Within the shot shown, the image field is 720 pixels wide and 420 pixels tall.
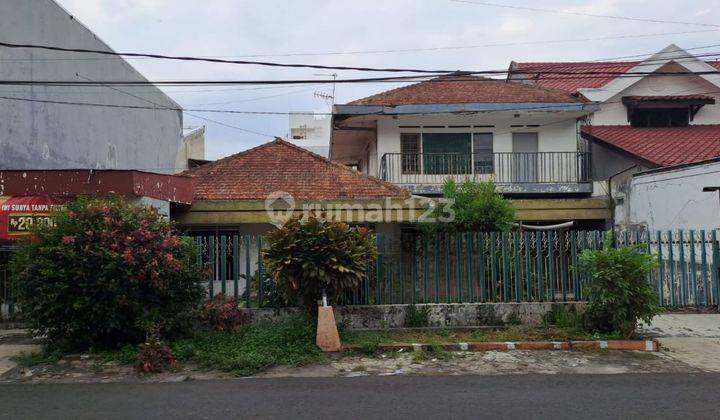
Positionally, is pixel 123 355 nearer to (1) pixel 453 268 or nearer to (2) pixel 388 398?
(2) pixel 388 398

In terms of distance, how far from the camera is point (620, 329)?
28.5ft

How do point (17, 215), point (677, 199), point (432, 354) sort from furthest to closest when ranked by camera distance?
point (677, 199) < point (17, 215) < point (432, 354)

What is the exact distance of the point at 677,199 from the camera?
13250mm

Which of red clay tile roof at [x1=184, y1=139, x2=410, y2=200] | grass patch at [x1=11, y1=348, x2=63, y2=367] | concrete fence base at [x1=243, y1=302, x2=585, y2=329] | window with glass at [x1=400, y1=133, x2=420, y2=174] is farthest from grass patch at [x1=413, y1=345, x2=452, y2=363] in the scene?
window with glass at [x1=400, y1=133, x2=420, y2=174]

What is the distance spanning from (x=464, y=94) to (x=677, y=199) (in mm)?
7224

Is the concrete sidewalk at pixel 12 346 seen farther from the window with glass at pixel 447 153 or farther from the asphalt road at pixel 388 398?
the window with glass at pixel 447 153

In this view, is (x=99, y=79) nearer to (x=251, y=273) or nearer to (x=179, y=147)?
(x=179, y=147)

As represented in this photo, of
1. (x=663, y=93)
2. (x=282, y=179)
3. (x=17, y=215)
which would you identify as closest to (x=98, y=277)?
(x=17, y=215)

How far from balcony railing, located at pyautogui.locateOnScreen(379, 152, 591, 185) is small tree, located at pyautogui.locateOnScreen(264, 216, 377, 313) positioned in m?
9.32

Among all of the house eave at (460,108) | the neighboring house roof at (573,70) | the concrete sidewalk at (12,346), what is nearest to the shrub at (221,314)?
the concrete sidewalk at (12,346)

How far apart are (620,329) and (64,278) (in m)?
8.20

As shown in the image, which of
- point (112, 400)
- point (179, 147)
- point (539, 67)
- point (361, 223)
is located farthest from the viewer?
point (179, 147)

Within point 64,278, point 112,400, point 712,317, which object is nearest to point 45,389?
point 112,400

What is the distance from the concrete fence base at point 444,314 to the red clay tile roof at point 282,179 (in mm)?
4326
